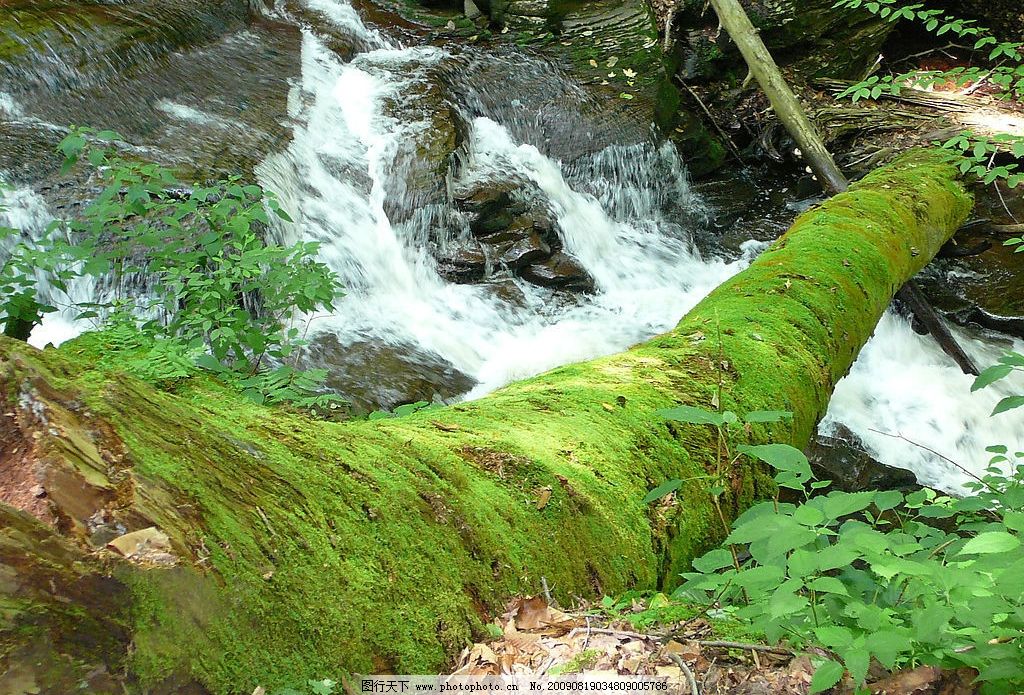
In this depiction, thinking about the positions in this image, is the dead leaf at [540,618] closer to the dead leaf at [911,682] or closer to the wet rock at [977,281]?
the dead leaf at [911,682]

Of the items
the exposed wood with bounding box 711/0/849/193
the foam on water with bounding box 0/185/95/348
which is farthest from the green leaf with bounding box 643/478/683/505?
the exposed wood with bounding box 711/0/849/193

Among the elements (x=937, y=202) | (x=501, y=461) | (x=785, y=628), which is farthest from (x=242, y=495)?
(x=937, y=202)

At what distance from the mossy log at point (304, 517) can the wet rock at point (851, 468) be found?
123 inches

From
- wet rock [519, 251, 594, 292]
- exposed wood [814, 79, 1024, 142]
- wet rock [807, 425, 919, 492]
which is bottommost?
wet rock [807, 425, 919, 492]

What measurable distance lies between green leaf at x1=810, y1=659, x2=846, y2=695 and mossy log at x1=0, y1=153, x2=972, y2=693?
2.46 ft

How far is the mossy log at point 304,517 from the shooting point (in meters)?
1.16

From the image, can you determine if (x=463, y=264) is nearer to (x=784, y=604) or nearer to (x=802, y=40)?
(x=784, y=604)

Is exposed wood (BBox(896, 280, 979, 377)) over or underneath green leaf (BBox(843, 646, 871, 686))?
underneath

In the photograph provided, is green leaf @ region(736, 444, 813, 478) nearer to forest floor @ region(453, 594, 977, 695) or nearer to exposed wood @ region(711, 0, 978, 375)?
forest floor @ region(453, 594, 977, 695)

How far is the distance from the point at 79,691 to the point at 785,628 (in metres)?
1.35

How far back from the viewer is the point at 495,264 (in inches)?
302

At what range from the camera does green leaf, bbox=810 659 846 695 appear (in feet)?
4.66

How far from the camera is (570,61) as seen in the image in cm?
1009

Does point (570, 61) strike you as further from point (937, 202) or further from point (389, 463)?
point (389, 463)
